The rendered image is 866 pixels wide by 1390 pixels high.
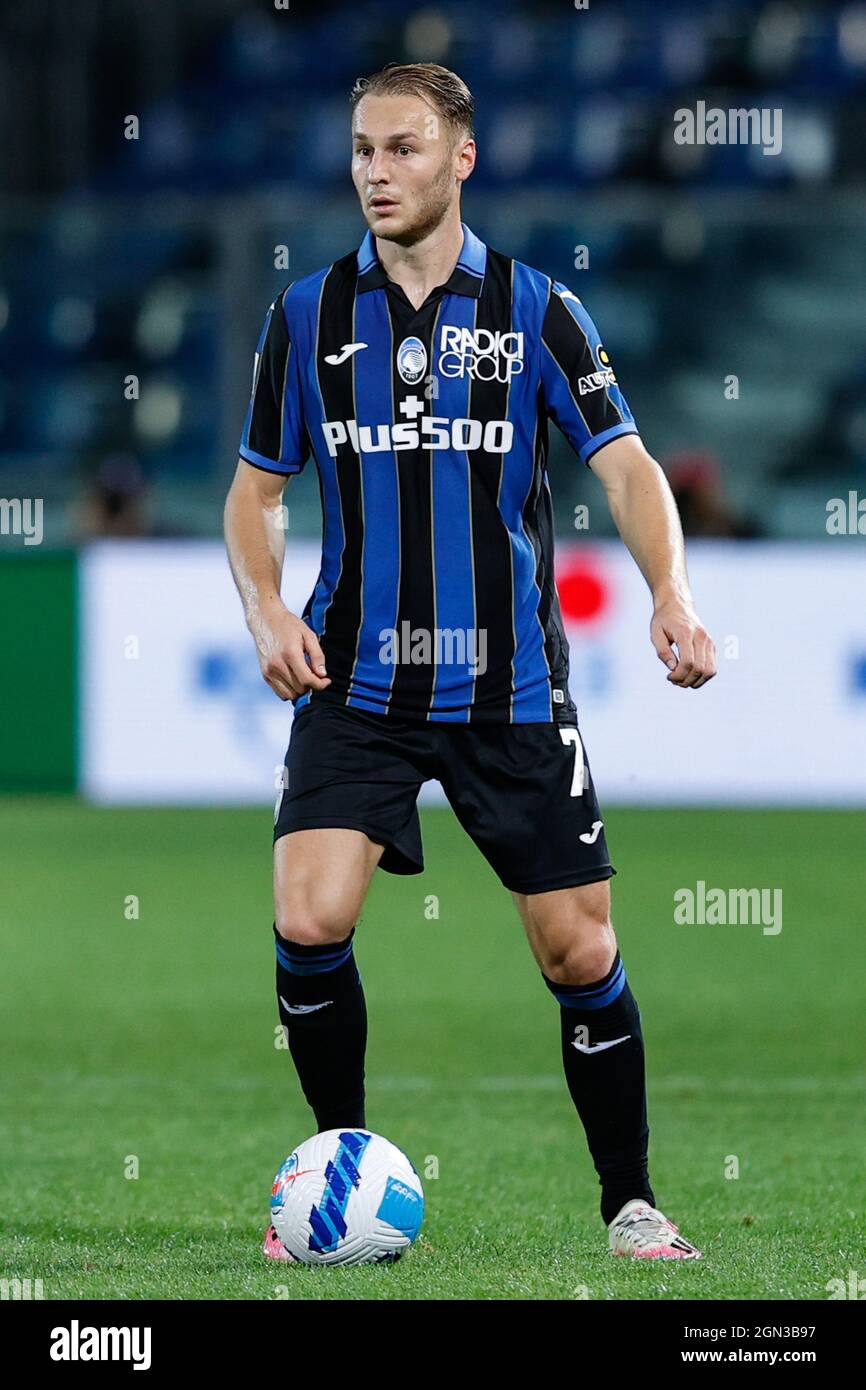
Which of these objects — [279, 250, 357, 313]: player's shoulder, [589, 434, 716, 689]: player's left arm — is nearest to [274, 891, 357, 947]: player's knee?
[589, 434, 716, 689]: player's left arm

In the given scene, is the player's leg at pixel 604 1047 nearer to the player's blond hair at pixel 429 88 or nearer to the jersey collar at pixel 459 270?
the jersey collar at pixel 459 270

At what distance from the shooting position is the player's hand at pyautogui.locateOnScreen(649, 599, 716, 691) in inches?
149

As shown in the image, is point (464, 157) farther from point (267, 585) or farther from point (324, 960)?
point (324, 960)

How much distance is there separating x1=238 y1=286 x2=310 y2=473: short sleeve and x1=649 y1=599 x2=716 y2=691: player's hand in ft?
2.58

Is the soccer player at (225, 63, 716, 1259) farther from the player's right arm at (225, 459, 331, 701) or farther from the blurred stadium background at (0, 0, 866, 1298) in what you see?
the blurred stadium background at (0, 0, 866, 1298)

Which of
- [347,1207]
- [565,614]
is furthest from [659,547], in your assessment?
[565,614]

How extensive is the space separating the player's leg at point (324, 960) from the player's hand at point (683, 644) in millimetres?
649

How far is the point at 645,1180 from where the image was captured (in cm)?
421

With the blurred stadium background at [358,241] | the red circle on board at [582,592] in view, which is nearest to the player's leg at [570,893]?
the blurred stadium background at [358,241]

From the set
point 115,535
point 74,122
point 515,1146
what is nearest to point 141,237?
point 115,535

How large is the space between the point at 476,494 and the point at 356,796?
59 cm

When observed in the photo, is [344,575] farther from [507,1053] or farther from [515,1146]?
[507,1053]

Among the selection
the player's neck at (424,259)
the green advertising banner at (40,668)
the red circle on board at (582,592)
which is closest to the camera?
the player's neck at (424,259)

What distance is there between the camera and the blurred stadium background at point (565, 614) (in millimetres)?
5066
